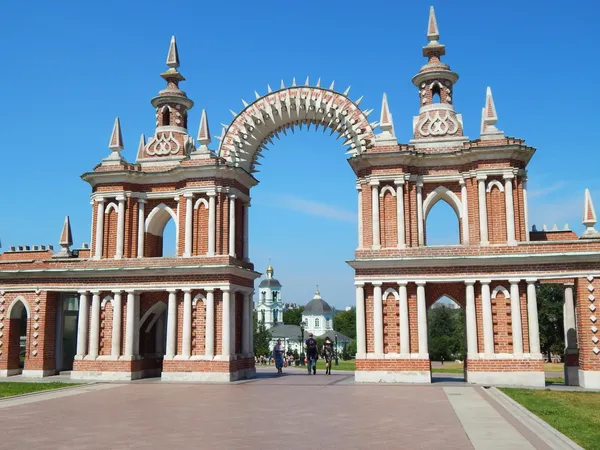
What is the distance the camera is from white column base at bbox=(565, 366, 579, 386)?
24.5 m

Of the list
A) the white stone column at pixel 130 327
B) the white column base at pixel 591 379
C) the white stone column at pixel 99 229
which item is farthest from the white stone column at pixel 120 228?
the white column base at pixel 591 379

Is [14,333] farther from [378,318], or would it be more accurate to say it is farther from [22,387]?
[378,318]

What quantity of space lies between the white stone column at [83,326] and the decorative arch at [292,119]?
30.1 feet

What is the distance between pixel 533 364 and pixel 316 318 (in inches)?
4522

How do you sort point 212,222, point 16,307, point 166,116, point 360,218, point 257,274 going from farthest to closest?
1. point 166,116
2. point 257,274
3. point 16,307
4. point 212,222
5. point 360,218

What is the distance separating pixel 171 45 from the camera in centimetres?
3198

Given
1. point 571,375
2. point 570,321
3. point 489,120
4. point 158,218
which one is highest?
point 489,120

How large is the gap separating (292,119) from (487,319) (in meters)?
12.5

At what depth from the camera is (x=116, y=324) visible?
27734mm

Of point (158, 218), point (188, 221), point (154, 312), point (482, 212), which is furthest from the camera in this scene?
point (158, 218)

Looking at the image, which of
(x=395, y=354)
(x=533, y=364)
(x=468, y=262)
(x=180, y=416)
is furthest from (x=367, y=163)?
(x=180, y=416)

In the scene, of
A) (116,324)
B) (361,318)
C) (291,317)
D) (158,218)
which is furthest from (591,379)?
(291,317)

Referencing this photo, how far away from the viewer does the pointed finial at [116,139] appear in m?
29.8

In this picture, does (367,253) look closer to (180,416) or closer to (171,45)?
(180,416)
